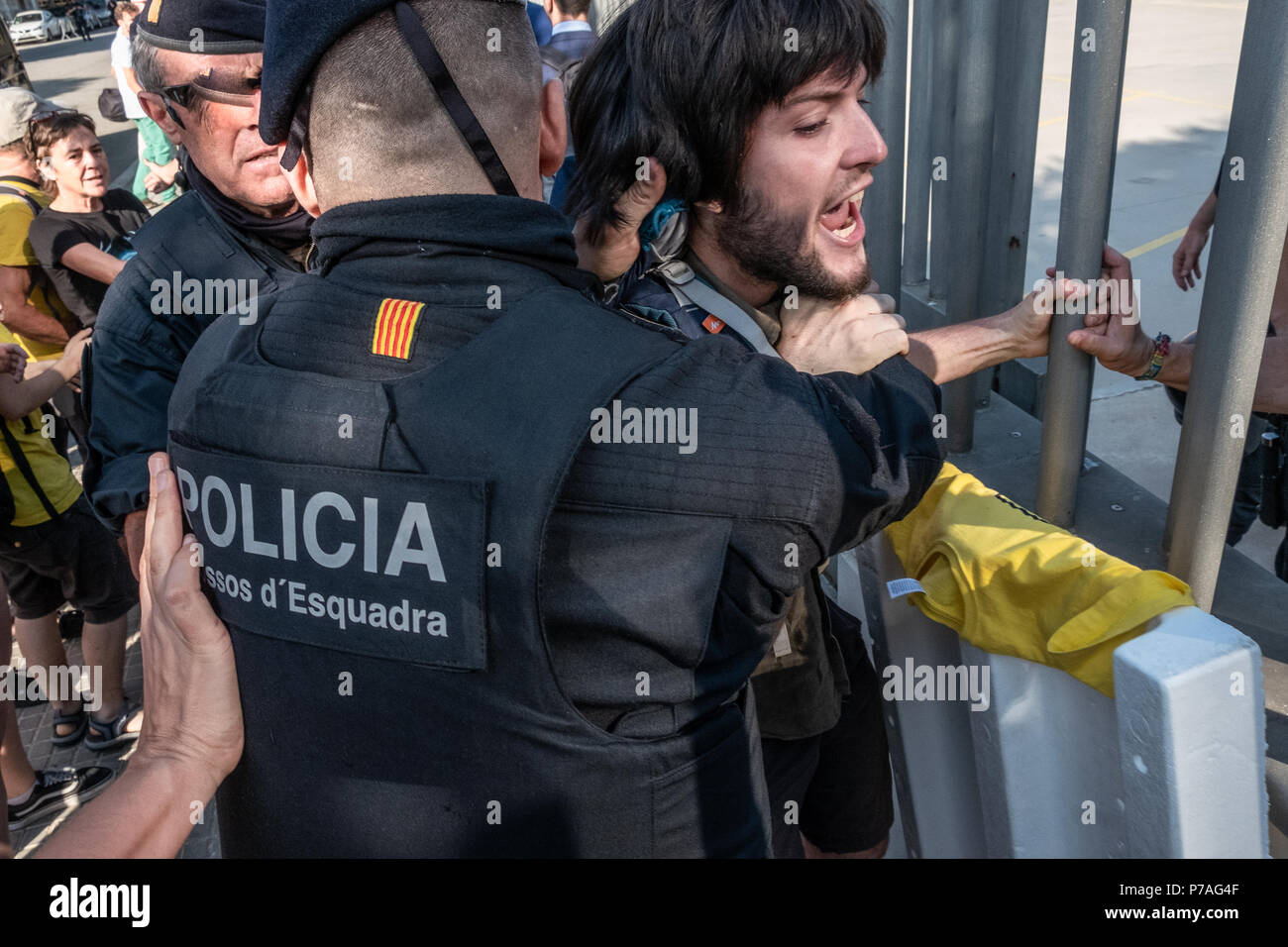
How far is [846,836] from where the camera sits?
239 centimetres

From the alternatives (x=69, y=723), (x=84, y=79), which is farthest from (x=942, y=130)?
(x=84, y=79)

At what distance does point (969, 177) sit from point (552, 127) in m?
1.18

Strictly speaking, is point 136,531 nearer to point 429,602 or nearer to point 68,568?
point 429,602

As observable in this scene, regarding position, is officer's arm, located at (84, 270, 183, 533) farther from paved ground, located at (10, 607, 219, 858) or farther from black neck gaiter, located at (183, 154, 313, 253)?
paved ground, located at (10, 607, 219, 858)

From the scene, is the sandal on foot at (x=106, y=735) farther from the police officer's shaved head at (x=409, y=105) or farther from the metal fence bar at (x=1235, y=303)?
the metal fence bar at (x=1235, y=303)

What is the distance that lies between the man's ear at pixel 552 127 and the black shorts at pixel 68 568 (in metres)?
3.11

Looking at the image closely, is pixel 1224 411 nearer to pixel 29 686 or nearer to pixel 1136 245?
pixel 29 686

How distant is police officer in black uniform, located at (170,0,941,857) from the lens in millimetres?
1270

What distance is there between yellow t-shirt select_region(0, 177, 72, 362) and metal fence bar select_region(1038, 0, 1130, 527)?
3.87 m

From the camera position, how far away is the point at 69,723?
13.5 feet

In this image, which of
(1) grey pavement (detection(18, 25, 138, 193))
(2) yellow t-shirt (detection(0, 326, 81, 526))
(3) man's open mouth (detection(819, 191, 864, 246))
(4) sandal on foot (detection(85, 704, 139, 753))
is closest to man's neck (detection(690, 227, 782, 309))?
(3) man's open mouth (detection(819, 191, 864, 246))

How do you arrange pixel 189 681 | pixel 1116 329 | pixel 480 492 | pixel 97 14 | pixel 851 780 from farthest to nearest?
pixel 97 14, pixel 851 780, pixel 1116 329, pixel 189 681, pixel 480 492

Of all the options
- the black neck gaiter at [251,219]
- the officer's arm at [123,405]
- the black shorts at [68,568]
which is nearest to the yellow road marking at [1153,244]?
the black neck gaiter at [251,219]

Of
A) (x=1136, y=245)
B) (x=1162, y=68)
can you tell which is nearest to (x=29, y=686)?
(x=1136, y=245)
